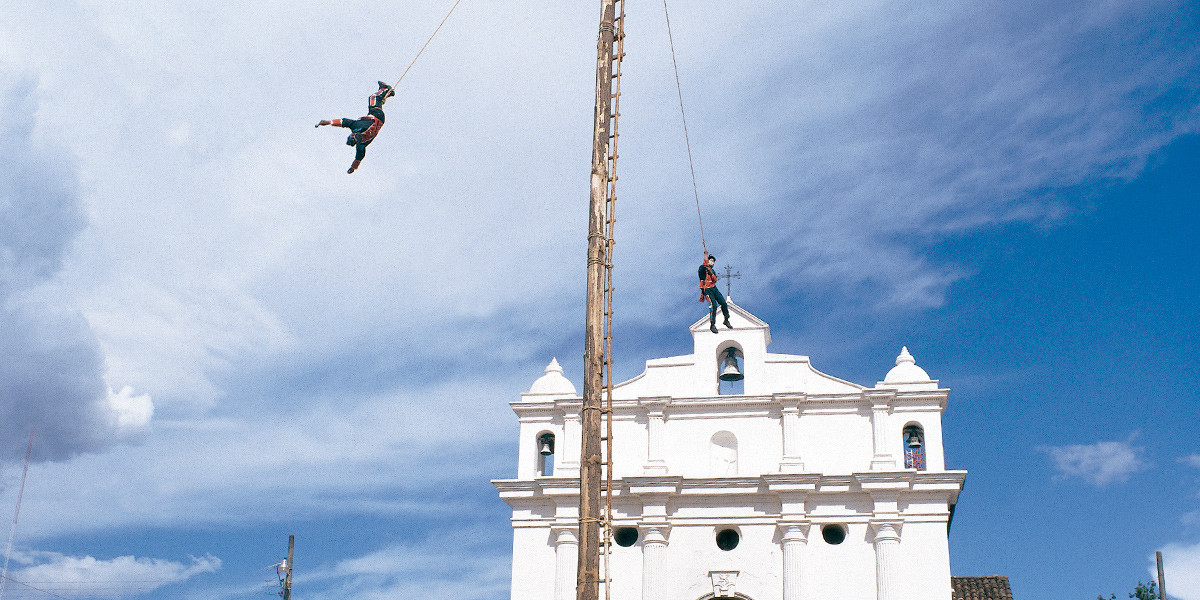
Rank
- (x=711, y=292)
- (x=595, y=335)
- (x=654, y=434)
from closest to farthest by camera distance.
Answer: (x=595, y=335), (x=711, y=292), (x=654, y=434)

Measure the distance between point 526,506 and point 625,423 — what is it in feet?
9.49

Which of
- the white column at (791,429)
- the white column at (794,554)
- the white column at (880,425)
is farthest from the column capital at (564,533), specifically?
the white column at (880,425)

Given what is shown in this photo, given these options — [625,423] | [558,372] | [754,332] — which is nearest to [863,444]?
[754,332]

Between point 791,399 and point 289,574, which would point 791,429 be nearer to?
point 791,399

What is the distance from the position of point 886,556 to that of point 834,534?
130cm

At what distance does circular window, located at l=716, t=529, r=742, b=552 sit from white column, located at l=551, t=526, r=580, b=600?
3.15 metres

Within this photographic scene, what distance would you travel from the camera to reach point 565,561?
84.0 feet

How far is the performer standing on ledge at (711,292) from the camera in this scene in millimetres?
22922

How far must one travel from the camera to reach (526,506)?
86.5 feet

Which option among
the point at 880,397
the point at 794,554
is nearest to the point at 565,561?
the point at 794,554

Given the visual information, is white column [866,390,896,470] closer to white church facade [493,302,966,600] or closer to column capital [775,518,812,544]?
white church facade [493,302,966,600]

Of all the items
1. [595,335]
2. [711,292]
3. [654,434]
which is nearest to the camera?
[595,335]

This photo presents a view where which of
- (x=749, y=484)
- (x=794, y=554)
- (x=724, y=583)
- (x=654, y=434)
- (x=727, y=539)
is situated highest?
(x=654, y=434)

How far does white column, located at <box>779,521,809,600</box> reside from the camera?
24719 millimetres
